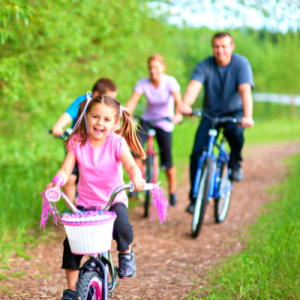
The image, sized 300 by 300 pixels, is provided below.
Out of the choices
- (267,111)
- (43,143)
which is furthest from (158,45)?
(267,111)

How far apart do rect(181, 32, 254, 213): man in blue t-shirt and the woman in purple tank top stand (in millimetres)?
751

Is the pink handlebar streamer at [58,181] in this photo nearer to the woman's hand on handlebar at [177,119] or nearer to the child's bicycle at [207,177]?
the child's bicycle at [207,177]

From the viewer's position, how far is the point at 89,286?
2359 mm

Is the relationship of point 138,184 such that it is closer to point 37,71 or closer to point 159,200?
point 159,200

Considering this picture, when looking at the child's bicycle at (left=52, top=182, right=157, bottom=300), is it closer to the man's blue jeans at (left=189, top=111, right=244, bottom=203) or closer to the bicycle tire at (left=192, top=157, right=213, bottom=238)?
the bicycle tire at (left=192, top=157, right=213, bottom=238)

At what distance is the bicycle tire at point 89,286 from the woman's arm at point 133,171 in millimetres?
561

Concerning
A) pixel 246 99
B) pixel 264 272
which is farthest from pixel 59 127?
pixel 264 272

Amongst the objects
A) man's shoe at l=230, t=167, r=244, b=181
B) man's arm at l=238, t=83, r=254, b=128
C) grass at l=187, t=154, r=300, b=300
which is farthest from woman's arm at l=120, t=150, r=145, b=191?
man's shoe at l=230, t=167, r=244, b=181

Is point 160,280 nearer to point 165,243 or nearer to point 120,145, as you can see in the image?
point 165,243

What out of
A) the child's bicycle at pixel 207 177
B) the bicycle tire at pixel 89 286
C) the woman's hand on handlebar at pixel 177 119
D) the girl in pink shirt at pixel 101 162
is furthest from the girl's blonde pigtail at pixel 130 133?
the woman's hand on handlebar at pixel 177 119

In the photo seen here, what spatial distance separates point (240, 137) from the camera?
16.6 feet

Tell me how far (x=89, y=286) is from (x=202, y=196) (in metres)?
2.64

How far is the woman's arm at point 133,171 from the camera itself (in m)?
2.47

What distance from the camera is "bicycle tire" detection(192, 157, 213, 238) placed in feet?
15.5
